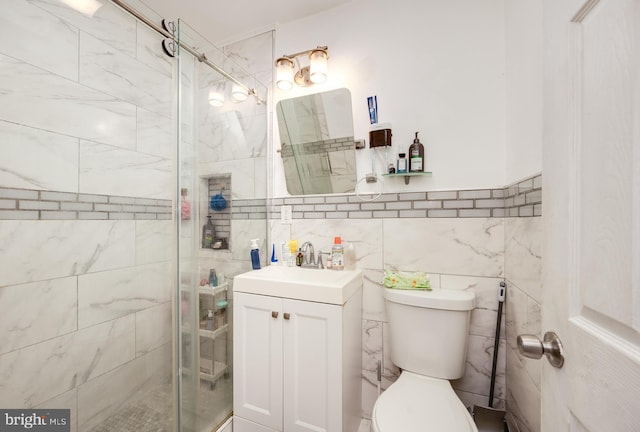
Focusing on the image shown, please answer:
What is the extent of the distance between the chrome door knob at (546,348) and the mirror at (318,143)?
1165 millimetres

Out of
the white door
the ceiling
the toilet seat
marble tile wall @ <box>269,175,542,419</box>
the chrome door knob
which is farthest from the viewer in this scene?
the ceiling

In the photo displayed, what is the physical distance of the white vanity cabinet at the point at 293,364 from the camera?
114 centimetres

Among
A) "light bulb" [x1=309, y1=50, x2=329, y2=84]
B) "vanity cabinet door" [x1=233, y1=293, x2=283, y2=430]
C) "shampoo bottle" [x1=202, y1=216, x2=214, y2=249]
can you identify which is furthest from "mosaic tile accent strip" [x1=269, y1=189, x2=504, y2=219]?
"light bulb" [x1=309, y1=50, x2=329, y2=84]

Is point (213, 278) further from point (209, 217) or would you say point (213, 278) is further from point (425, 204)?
point (425, 204)

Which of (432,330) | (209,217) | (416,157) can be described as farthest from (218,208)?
(432,330)

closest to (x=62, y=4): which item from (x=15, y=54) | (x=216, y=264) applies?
(x=15, y=54)

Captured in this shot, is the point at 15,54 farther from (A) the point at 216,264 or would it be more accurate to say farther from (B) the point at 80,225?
(A) the point at 216,264

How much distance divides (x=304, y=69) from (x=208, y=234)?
1.20 metres

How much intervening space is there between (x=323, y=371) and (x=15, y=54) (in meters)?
1.89

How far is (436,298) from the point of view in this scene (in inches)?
46.9

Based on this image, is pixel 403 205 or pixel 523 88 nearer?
pixel 523 88

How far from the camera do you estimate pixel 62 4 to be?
4.02ft

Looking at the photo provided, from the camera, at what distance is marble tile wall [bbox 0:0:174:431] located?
42.9 inches

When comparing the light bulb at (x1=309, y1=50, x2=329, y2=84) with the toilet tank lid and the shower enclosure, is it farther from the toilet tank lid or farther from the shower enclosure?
the toilet tank lid
